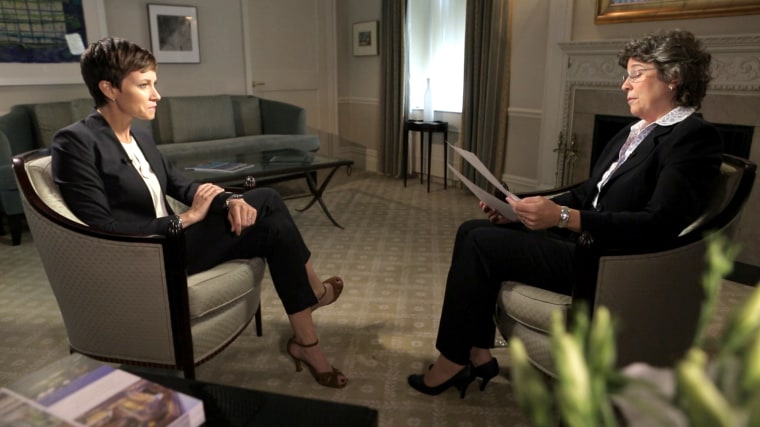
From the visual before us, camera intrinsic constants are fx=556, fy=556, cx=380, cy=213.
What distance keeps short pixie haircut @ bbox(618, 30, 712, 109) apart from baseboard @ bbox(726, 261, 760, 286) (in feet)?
5.44

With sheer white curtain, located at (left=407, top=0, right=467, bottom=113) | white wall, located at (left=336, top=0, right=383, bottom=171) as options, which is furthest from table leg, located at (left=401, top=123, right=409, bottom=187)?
white wall, located at (left=336, top=0, right=383, bottom=171)

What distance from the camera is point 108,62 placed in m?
1.71

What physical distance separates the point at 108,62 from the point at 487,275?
1334 millimetres

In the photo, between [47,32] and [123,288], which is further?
[47,32]

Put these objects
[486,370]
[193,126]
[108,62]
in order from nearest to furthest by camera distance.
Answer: [108,62]
[486,370]
[193,126]

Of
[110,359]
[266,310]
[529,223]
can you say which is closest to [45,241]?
[110,359]

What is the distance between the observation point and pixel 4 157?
3.35 metres

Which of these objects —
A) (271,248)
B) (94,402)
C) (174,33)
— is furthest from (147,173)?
(174,33)

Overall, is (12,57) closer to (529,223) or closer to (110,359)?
(110,359)

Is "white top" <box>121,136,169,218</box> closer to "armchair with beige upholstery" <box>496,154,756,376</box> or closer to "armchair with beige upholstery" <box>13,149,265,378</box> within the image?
"armchair with beige upholstery" <box>13,149,265,378</box>

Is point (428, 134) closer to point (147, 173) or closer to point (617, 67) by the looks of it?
point (617, 67)

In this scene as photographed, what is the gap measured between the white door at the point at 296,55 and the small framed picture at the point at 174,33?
0.53 m

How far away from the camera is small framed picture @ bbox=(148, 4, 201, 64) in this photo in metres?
4.77

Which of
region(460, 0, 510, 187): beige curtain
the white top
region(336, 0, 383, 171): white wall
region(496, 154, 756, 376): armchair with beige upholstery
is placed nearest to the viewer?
region(496, 154, 756, 376): armchair with beige upholstery
